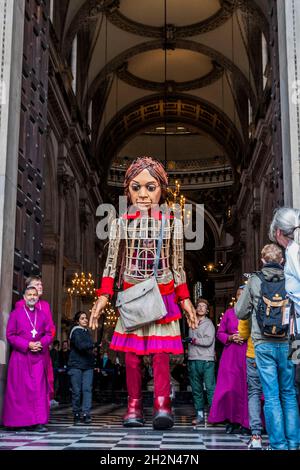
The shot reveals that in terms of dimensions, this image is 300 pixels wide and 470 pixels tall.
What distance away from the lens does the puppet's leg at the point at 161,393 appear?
5891mm

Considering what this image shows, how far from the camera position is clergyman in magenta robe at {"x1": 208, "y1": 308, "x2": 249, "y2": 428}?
6541mm

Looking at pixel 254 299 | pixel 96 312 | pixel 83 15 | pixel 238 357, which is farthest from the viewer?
pixel 83 15

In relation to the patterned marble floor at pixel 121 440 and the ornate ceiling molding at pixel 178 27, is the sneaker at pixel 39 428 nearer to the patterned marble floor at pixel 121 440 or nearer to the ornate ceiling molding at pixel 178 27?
the patterned marble floor at pixel 121 440

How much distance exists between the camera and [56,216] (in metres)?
18.6

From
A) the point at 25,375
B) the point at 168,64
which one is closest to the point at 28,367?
the point at 25,375

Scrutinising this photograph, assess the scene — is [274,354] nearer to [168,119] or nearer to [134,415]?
[134,415]

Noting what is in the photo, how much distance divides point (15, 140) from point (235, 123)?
→ 20.1 meters

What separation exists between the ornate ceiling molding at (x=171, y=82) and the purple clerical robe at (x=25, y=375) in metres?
20.0

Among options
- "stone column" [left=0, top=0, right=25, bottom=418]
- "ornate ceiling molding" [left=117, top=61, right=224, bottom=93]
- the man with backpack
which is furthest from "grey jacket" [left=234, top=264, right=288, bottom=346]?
"ornate ceiling molding" [left=117, top=61, right=224, bottom=93]

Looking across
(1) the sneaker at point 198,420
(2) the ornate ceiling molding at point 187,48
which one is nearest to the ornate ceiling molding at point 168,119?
(2) the ornate ceiling molding at point 187,48

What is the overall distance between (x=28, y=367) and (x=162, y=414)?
159 centimetres

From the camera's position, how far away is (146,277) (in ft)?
19.9

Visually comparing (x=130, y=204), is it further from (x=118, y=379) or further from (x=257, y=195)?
(x=257, y=195)
